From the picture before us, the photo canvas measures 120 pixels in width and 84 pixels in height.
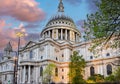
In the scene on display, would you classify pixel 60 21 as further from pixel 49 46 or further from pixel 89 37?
pixel 89 37

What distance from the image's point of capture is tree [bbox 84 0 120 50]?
1867 centimetres

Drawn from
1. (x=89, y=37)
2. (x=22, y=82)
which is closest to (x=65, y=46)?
(x=22, y=82)

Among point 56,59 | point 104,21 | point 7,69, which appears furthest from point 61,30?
point 104,21

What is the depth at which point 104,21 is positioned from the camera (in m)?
19.4

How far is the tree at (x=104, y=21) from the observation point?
18672 millimetres

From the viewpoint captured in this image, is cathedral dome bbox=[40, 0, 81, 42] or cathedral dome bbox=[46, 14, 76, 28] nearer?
cathedral dome bbox=[40, 0, 81, 42]

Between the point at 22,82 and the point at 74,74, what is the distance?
2619 centimetres

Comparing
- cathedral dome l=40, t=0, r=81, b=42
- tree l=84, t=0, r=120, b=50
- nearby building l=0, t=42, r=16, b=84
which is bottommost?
nearby building l=0, t=42, r=16, b=84

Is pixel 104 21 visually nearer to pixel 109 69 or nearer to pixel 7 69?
pixel 109 69

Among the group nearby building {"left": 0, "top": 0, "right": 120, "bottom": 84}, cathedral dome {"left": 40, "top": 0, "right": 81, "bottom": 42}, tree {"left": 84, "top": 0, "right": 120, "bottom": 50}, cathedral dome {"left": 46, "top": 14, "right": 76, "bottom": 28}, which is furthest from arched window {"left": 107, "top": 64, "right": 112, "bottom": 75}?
tree {"left": 84, "top": 0, "right": 120, "bottom": 50}

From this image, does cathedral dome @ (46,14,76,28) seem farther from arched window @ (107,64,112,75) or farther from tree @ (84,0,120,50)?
tree @ (84,0,120,50)

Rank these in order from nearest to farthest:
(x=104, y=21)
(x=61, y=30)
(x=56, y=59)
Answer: (x=104, y=21) < (x=56, y=59) < (x=61, y=30)

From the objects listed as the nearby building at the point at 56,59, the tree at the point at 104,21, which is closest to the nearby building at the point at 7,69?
the nearby building at the point at 56,59

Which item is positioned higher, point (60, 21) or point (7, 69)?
point (60, 21)
